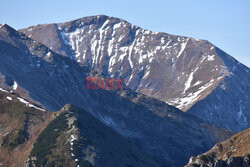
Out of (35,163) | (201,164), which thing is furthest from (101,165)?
(201,164)

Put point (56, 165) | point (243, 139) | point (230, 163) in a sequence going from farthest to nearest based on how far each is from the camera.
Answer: point (56, 165) < point (243, 139) < point (230, 163)

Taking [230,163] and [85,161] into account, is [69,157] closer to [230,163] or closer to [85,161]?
[85,161]

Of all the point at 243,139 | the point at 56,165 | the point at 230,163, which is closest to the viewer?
the point at 230,163

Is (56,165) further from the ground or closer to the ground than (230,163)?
closer to the ground

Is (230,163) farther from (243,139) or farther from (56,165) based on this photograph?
(56,165)

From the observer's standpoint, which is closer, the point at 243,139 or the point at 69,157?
the point at 243,139

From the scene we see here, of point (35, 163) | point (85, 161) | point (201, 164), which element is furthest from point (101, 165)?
point (201, 164)
